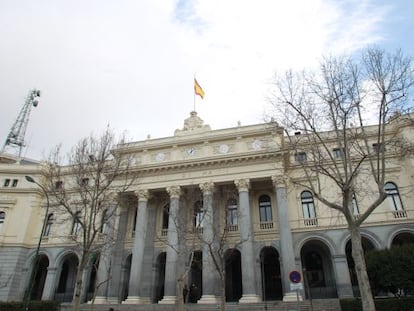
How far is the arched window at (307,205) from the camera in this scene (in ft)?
87.5

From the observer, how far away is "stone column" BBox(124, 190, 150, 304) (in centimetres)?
2403

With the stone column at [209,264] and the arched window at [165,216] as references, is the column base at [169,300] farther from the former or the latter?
the arched window at [165,216]

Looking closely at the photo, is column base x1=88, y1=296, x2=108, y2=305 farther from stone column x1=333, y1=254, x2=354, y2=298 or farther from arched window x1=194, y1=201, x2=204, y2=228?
stone column x1=333, y1=254, x2=354, y2=298

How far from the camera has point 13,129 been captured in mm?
53375

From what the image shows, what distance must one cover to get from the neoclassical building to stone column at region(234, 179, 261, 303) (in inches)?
3.1

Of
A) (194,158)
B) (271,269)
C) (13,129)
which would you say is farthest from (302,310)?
(13,129)

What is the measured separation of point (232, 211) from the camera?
92.3 ft

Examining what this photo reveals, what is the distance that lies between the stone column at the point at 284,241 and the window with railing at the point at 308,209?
296 centimetres

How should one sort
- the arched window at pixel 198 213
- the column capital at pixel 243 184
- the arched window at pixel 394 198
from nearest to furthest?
1. the arched window at pixel 394 198
2. the column capital at pixel 243 184
3. the arched window at pixel 198 213

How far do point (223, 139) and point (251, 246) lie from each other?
9.80 metres

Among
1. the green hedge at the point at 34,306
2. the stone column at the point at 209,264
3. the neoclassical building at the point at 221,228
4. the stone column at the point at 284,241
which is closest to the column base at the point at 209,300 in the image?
the stone column at the point at 209,264

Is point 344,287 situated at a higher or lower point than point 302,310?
higher

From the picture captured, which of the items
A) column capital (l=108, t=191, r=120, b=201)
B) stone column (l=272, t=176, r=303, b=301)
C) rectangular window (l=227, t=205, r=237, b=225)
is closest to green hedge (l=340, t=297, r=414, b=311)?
stone column (l=272, t=176, r=303, b=301)

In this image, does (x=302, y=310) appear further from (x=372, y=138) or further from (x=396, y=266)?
(x=372, y=138)
